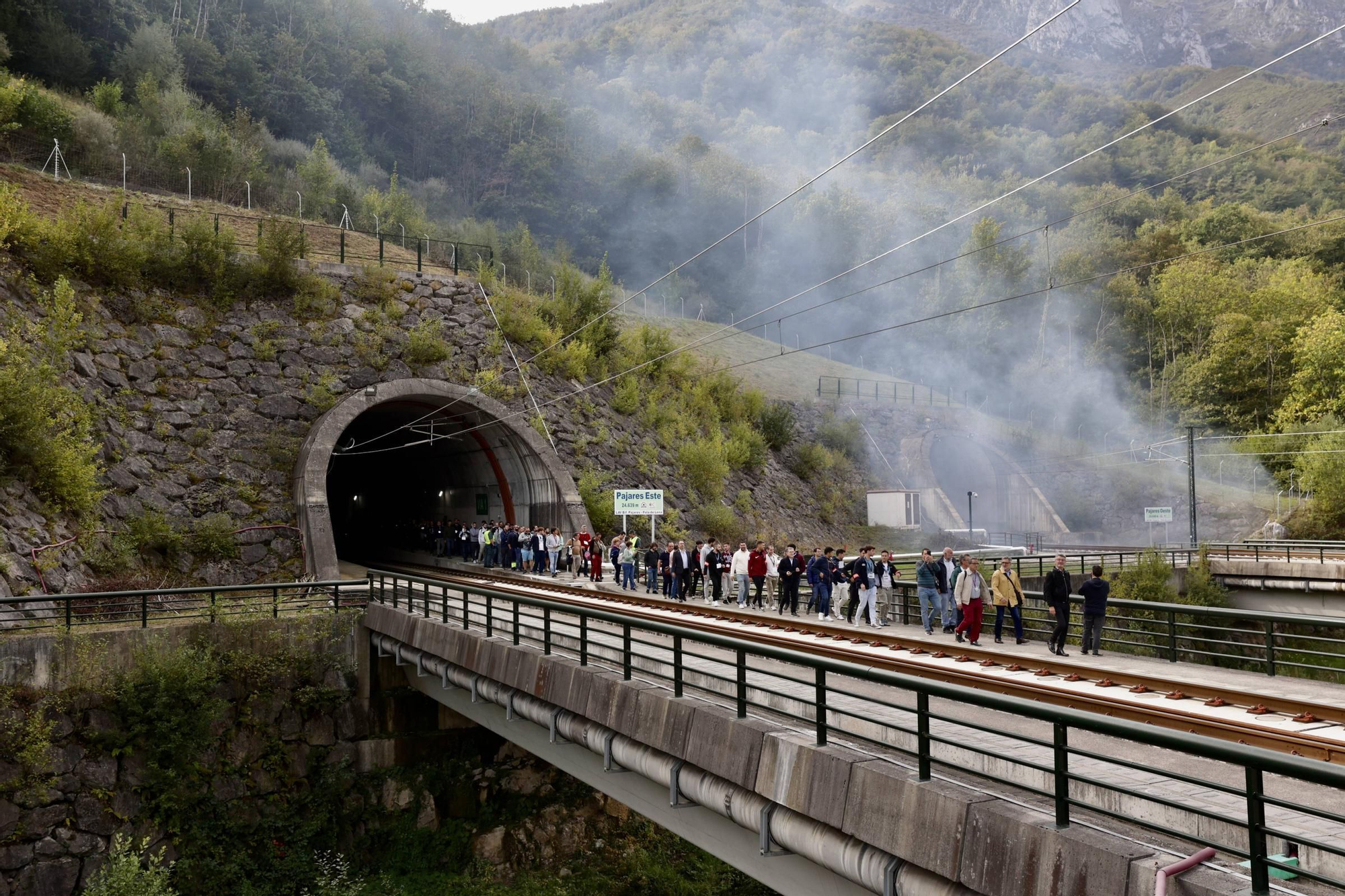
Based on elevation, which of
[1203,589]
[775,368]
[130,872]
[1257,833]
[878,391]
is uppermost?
[775,368]

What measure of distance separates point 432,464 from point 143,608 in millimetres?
24099

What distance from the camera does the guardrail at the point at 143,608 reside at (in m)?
16.0

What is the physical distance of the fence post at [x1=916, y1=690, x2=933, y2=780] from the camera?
6.18m

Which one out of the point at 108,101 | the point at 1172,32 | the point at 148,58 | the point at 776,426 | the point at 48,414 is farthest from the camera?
the point at 1172,32

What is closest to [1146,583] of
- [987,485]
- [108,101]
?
[987,485]

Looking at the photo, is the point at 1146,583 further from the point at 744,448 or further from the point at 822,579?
the point at 822,579

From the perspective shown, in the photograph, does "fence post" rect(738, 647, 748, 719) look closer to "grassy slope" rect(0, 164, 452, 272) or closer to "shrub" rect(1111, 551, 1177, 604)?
"shrub" rect(1111, 551, 1177, 604)

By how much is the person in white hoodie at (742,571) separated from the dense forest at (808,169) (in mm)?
19651

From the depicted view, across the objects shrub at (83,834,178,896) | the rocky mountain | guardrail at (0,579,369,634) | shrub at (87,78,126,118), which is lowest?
shrub at (83,834,178,896)

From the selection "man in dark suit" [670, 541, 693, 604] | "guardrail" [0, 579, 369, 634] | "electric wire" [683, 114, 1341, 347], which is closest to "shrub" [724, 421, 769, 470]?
"electric wire" [683, 114, 1341, 347]

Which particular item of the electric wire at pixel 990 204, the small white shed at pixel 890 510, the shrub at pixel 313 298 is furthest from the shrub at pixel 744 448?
the shrub at pixel 313 298

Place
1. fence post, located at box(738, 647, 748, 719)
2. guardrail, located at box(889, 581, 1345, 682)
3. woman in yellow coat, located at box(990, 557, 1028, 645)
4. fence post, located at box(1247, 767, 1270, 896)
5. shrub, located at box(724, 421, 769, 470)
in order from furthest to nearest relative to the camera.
→ shrub, located at box(724, 421, 769, 470) → guardrail, located at box(889, 581, 1345, 682) → woman in yellow coat, located at box(990, 557, 1028, 645) → fence post, located at box(738, 647, 748, 719) → fence post, located at box(1247, 767, 1270, 896)

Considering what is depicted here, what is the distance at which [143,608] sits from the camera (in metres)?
16.4

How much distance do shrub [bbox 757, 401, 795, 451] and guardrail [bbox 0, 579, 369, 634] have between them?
23527 mm
